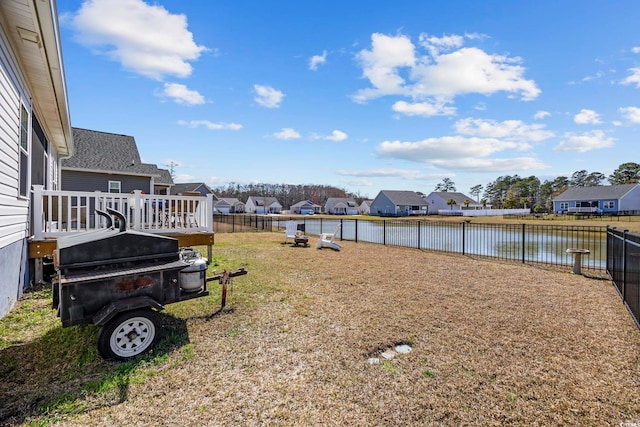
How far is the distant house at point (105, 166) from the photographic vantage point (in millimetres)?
14695

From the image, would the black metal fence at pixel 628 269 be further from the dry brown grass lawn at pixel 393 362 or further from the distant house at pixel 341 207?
the distant house at pixel 341 207

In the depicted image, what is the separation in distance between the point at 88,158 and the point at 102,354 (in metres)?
15.8

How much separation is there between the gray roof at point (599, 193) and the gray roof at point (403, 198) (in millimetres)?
23024

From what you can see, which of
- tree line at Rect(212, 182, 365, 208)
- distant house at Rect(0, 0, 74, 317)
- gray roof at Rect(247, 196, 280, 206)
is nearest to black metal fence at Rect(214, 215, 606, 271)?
distant house at Rect(0, 0, 74, 317)

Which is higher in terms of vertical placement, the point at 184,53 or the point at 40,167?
the point at 184,53

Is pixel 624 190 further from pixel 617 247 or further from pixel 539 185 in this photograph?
pixel 617 247

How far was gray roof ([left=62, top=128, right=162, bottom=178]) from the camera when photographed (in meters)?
14.9

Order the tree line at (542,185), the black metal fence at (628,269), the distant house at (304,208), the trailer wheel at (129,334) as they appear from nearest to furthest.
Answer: the trailer wheel at (129,334)
the black metal fence at (628,269)
the tree line at (542,185)
the distant house at (304,208)

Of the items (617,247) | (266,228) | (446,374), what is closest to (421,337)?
(446,374)

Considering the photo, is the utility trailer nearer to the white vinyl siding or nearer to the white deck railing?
the white vinyl siding

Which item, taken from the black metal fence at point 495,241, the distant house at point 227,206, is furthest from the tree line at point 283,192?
the black metal fence at point 495,241

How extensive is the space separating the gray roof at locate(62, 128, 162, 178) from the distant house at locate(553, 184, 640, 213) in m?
56.8

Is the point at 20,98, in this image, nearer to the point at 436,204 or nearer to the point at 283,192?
the point at 436,204

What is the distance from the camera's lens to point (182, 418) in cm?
223
